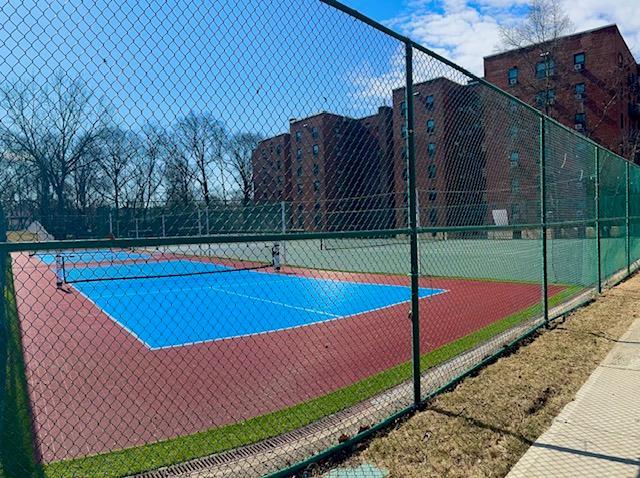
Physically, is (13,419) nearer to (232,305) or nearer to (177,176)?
(177,176)

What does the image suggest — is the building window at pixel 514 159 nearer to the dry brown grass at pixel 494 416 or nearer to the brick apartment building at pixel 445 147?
the brick apartment building at pixel 445 147

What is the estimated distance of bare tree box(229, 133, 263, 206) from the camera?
Result: 3098 mm

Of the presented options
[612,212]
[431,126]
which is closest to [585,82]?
[612,212]

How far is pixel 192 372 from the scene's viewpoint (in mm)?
6262

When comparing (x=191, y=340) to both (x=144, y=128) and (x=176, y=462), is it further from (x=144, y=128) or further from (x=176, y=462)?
(x=144, y=128)

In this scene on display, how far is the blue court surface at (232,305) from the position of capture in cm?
954

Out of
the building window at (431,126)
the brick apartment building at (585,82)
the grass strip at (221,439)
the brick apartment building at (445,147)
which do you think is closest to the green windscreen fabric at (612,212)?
the brick apartment building at (445,147)

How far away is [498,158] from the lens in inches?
310

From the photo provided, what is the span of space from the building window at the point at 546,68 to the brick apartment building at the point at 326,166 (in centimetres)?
3993

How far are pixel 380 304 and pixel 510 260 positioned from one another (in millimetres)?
4755

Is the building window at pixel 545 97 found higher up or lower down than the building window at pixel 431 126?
higher up

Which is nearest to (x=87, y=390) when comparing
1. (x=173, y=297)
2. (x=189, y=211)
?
(x=189, y=211)

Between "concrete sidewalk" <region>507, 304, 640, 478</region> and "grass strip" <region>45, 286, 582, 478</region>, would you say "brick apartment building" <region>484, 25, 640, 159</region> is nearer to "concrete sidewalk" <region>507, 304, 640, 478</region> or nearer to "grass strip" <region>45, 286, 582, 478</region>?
"concrete sidewalk" <region>507, 304, 640, 478</region>

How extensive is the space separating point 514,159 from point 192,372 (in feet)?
21.4
